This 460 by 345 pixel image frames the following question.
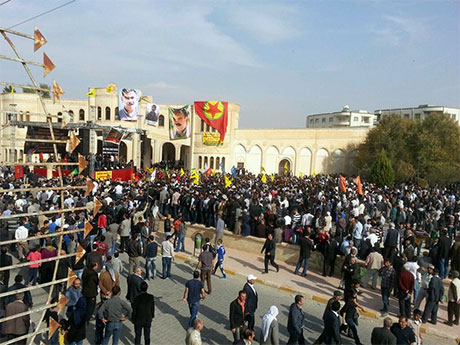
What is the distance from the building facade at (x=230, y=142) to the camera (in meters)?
42.2

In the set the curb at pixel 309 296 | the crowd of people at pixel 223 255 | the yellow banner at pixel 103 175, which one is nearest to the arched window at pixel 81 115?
the yellow banner at pixel 103 175

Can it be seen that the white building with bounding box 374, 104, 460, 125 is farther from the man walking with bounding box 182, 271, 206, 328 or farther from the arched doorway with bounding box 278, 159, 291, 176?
the man walking with bounding box 182, 271, 206, 328

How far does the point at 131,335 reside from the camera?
7316 millimetres

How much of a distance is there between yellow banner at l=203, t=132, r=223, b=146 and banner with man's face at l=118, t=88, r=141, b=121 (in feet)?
30.1

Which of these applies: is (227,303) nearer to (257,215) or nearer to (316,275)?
(316,275)

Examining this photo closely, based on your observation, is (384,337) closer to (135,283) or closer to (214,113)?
(135,283)

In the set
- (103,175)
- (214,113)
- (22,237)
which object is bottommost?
(22,237)

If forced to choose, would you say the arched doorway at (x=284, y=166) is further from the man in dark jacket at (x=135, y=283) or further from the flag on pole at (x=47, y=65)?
the flag on pole at (x=47, y=65)

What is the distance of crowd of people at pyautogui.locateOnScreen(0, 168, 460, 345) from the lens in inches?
249

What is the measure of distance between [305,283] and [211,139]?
3580cm

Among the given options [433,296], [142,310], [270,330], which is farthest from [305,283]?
[142,310]

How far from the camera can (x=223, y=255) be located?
10.7 m

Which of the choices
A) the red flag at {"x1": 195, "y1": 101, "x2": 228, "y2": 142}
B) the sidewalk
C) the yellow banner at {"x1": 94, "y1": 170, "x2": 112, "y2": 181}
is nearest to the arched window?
the red flag at {"x1": 195, "y1": 101, "x2": 228, "y2": 142}

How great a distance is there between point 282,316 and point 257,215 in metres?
5.86
